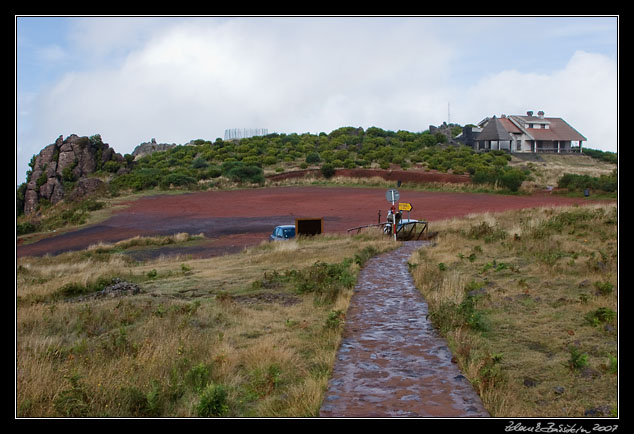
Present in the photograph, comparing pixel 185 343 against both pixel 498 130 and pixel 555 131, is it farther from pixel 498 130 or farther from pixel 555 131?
pixel 555 131

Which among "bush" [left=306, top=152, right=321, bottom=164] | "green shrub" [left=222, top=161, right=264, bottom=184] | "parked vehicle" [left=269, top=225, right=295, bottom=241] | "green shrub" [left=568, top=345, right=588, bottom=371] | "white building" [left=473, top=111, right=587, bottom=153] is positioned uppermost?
"white building" [left=473, top=111, right=587, bottom=153]

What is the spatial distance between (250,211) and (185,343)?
1441 inches

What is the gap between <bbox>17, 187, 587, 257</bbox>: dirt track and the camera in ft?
109

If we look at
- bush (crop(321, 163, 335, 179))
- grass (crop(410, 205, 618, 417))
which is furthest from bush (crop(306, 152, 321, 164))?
grass (crop(410, 205, 618, 417))

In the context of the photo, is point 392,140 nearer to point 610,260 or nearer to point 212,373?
point 610,260

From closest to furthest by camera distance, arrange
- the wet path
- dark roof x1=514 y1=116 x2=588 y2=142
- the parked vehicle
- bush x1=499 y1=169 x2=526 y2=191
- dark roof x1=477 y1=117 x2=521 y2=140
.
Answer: the wet path < the parked vehicle < bush x1=499 y1=169 x2=526 y2=191 < dark roof x1=477 y1=117 x2=521 y2=140 < dark roof x1=514 y1=116 x2=588 y2=142

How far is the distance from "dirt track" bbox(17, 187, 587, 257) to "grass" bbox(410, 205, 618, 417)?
14.6 meters

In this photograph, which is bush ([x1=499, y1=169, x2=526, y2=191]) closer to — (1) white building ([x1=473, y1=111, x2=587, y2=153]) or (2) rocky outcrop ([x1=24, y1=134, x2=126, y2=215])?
(1) white building ([x1=473, y1=111, x2=587, y2=153])

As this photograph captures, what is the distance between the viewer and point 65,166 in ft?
238

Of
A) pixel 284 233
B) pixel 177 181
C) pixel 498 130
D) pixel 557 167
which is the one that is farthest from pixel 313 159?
pixel 284 233

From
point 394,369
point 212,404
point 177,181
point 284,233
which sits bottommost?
point 394,369

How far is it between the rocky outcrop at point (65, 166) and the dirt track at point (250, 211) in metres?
17.0

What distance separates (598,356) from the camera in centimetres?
777

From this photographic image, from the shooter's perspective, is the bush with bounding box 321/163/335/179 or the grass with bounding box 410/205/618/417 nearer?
the grass with bounding box 410/205/618/417
